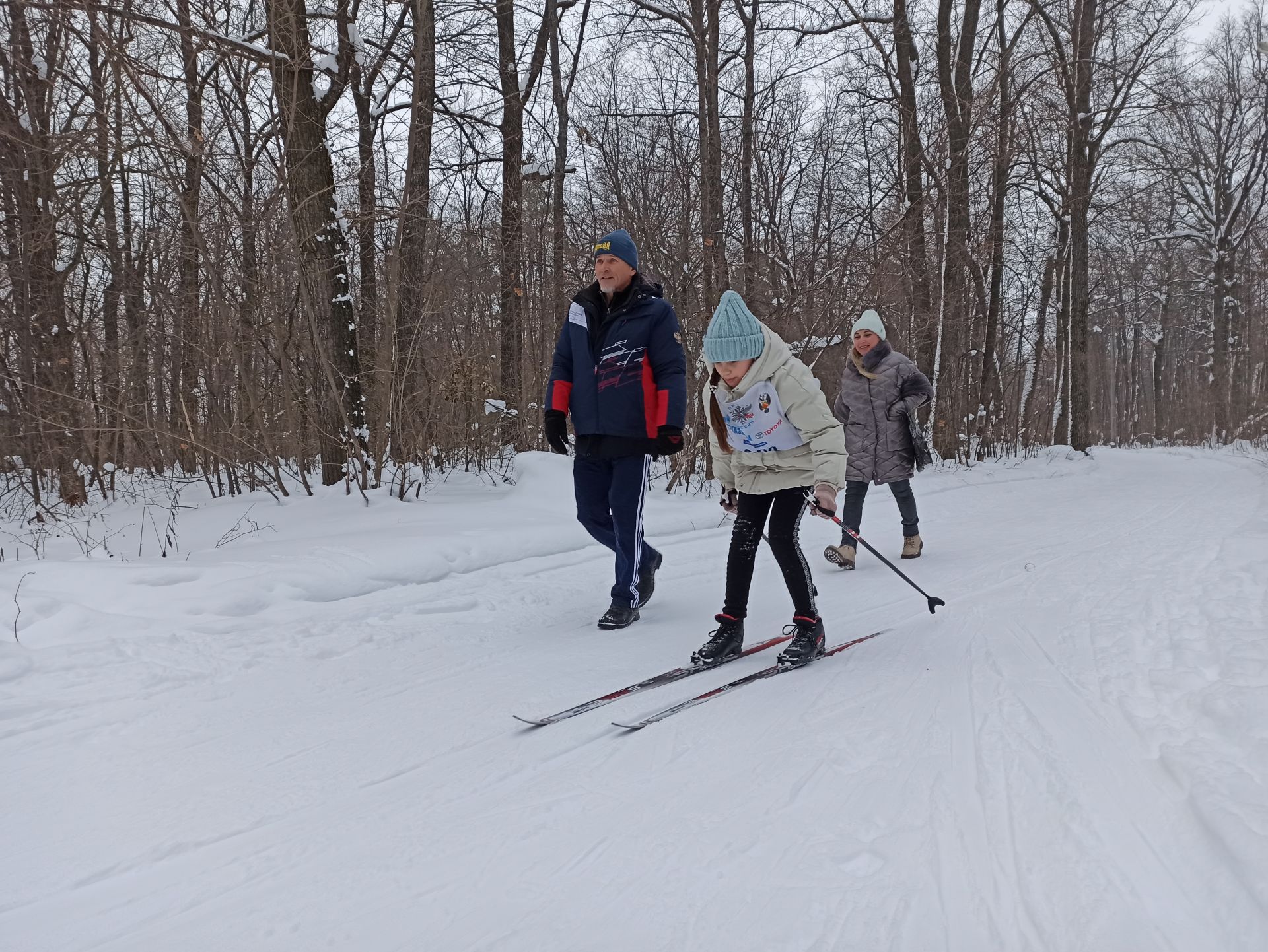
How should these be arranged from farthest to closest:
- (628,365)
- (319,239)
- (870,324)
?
(319,239) < (870,324) < (628,365)

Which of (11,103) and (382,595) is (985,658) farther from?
(11,103)

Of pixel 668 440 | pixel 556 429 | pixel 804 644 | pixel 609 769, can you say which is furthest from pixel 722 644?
pixel 556 429

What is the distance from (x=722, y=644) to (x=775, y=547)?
0.52 m

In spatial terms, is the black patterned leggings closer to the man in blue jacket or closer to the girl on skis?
the girl on skis

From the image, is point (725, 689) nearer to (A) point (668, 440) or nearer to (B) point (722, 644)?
(B) point (722, 644)

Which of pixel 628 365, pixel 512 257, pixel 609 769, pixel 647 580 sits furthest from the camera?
pixel 512 257

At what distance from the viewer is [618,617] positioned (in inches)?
184

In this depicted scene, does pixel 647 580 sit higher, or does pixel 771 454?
pixel 771 454

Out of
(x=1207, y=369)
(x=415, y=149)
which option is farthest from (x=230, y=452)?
(x=1207, y=369)

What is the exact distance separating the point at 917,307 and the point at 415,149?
393 inches

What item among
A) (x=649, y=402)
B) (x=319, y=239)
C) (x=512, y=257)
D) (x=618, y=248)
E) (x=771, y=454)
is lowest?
(x=771, y=454)

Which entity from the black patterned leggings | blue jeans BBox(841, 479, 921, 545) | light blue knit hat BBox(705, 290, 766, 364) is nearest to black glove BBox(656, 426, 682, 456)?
the black patterned leggings

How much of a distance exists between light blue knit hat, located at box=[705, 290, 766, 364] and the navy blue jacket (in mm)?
639

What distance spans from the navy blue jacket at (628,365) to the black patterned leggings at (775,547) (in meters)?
0.77
